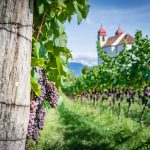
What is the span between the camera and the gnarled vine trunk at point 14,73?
5.75 feet

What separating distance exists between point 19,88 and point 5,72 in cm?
11

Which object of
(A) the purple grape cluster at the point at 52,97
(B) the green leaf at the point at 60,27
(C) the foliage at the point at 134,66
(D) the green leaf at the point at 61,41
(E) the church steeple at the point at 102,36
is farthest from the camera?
(E) the church steeple at the point at 102,36

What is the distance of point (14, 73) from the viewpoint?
178 centimetres

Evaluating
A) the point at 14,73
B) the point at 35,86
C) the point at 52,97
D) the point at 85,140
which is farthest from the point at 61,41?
the point at 85,140

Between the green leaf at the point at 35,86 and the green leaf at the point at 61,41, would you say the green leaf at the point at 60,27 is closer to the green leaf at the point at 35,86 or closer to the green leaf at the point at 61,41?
the green leaf at the point at 61,41

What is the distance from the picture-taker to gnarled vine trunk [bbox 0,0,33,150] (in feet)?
5.75

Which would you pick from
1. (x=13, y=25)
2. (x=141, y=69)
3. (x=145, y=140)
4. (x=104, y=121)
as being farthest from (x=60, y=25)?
(x=104, y=121)

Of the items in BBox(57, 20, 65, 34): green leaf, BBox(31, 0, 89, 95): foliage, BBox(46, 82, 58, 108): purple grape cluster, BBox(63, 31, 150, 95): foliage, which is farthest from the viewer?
BBox(63, 31, 150, 95): foliage

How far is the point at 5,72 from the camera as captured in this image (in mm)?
1757

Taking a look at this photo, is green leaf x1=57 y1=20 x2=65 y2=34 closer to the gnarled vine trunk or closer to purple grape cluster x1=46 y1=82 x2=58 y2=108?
the gnarled vine trunk

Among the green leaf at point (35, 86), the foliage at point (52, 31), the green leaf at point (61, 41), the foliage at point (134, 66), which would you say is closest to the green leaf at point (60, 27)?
the foliage at point (52, 31)

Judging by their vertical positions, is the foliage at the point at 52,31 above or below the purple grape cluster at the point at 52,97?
above

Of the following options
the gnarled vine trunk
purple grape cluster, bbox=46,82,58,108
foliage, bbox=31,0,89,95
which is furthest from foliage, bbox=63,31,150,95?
the gnarled vine trunk

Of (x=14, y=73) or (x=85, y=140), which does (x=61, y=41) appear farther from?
(x=85, y=140)
